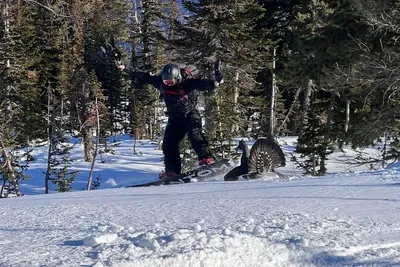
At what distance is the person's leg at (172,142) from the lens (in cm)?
886

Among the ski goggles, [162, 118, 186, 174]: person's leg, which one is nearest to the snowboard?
[162, 118, 186, 174]: person's leg

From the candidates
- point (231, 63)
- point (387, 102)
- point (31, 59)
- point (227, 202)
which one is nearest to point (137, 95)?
point (31, 59)

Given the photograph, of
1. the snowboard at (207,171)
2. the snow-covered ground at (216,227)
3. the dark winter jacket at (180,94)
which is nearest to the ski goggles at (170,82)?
the dark winter jacket at (180,94)

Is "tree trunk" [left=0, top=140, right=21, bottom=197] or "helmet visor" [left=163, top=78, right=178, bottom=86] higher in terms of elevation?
"helmet visor" [left=163, top=78, right=178, bottom=86]

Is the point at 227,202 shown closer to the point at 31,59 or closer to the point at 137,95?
the point at 31,59

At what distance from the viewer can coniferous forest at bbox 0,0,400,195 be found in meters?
11.3

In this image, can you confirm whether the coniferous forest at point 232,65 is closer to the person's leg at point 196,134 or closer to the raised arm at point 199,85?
the raised arm at point 199,85

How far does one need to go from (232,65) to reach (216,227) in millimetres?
15965

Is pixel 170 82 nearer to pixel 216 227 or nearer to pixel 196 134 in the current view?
pixel 196 134

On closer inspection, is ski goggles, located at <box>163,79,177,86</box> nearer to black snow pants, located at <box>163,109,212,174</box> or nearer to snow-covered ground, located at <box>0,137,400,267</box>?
black snow pants, located at <box>163,109,212,174</box>

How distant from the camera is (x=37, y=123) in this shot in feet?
84.4

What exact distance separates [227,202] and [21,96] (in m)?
22.3

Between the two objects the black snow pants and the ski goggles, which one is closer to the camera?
the ski goggles

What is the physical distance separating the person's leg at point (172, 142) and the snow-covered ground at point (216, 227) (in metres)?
3.16
